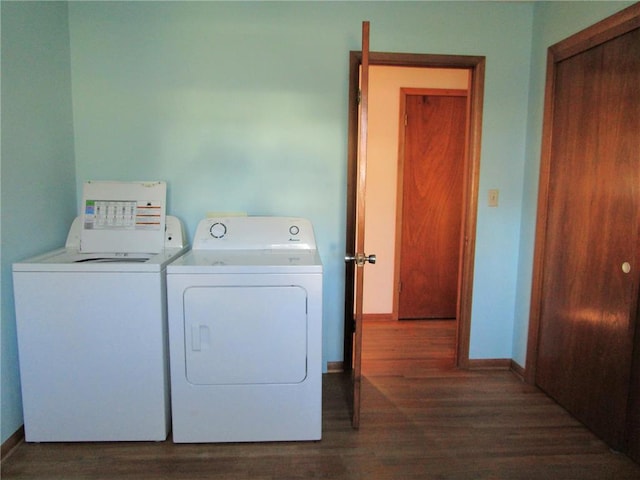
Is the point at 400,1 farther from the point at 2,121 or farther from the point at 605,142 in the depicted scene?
the point at 2,121

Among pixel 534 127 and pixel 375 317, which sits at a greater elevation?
pixel 534 127

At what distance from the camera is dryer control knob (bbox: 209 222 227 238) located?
225 centimetres

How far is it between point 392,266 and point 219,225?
6.06 ft

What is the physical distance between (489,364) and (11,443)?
8.77 ft

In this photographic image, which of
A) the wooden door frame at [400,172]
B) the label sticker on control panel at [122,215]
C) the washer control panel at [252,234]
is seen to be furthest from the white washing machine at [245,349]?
the wooden door frame at [400,172]

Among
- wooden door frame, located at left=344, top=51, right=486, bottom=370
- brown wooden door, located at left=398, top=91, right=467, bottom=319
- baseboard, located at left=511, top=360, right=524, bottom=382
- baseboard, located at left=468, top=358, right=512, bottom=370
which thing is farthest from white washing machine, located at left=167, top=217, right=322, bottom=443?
brown wooden door, located at left=398, top=91, right=467, bottom=319

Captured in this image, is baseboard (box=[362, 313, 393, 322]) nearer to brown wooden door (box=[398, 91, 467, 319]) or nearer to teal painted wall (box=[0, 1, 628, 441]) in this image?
brown wooden door (box=[398, 91, 467, 319])

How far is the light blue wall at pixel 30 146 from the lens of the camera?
178 cm

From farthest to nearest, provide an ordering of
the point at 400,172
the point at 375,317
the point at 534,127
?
the point at 375,317
the point at 400,172
the point at 534,127

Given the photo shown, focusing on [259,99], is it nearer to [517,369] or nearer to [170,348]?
[170,348]

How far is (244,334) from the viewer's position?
183 cm

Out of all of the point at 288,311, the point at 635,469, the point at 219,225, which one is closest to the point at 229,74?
the point at 219,225

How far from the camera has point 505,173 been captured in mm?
2549

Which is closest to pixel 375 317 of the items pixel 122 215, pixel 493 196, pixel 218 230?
pixel 493 196
